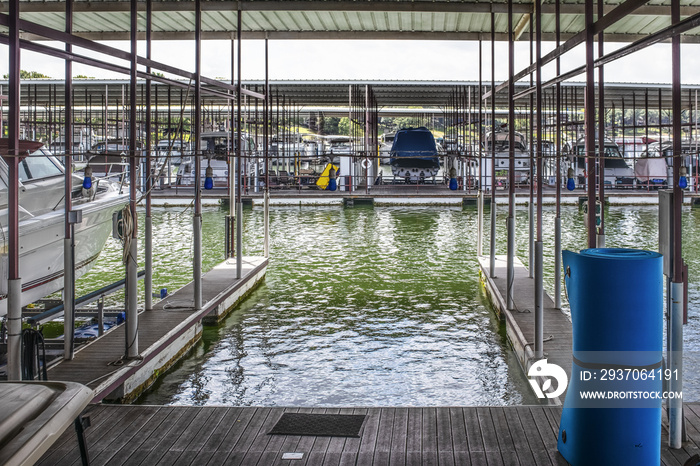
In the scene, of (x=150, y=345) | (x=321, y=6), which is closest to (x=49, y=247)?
(x=150, y=345)

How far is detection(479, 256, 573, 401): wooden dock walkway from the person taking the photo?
6691mm

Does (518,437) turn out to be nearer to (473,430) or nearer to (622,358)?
(473,430)

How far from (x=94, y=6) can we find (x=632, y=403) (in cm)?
827

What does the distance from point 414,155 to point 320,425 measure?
2356cm

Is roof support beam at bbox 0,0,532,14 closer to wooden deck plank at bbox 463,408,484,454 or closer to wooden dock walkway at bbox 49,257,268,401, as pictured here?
wooden dock walkway at bbox 49,257,268,401

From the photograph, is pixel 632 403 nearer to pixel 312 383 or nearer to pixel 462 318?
pixel 312 383

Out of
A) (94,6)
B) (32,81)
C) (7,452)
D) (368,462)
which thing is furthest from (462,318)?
(32,81)

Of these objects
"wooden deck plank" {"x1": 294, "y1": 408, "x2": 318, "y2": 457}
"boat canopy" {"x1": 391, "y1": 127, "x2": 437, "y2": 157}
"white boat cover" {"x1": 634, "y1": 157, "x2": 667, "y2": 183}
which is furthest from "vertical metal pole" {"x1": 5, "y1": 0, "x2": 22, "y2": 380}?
"white boat cover" {"x1": 634, "y1": 157, "x2": 667, "y2": 183}

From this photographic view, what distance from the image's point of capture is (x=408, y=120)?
82750 millimetres

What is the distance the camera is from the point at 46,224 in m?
7.91

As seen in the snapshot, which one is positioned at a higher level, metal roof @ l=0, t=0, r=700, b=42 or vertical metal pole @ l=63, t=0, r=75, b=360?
metal roof @ l=0, t=0, r=700, b=42

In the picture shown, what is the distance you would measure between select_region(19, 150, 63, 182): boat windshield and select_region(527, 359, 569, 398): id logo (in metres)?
6.17

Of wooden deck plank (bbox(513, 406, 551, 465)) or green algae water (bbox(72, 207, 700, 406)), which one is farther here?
green algae water (bbox(72, 207, 700, 406))

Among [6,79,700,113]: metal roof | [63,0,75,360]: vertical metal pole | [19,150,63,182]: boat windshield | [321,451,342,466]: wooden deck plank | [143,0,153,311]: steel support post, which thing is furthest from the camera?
[6,79,700,113]: metal roof
